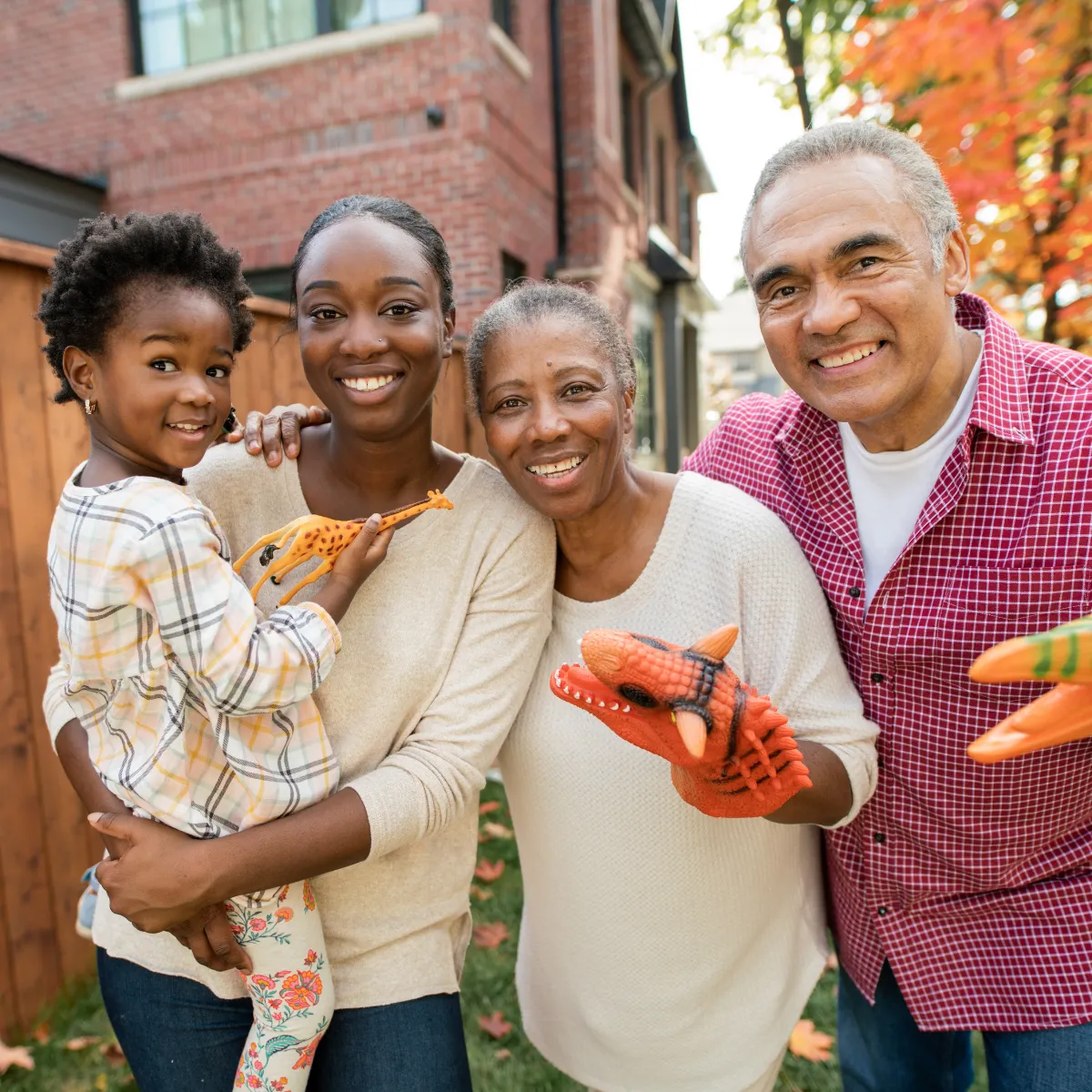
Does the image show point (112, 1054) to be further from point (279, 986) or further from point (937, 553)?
point (937, 553)

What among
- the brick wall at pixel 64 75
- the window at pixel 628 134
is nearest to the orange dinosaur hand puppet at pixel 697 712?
the brick wall at pixel 64 75

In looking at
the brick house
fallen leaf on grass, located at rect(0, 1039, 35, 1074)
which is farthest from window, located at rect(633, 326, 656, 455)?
fallen leaf on grass, located at rect(0, 1039, 35, 1074)

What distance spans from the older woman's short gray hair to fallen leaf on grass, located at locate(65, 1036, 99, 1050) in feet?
9.15

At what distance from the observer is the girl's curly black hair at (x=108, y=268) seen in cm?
172

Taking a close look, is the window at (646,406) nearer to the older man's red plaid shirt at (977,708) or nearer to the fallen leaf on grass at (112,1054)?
the fallen leaf on grass at (112,1054)

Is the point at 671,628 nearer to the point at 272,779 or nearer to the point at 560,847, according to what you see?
the point at 560,847

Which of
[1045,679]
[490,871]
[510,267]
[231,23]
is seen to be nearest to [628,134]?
[510,267]

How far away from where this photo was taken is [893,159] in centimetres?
180

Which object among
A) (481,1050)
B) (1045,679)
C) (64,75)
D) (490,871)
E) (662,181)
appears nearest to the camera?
(1045,679)

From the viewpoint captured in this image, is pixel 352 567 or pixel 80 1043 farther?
pixel 80 1043

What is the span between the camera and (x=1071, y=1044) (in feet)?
5.91

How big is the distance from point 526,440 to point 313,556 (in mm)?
507

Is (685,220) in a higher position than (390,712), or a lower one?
higher

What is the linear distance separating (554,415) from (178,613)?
0.82 m
